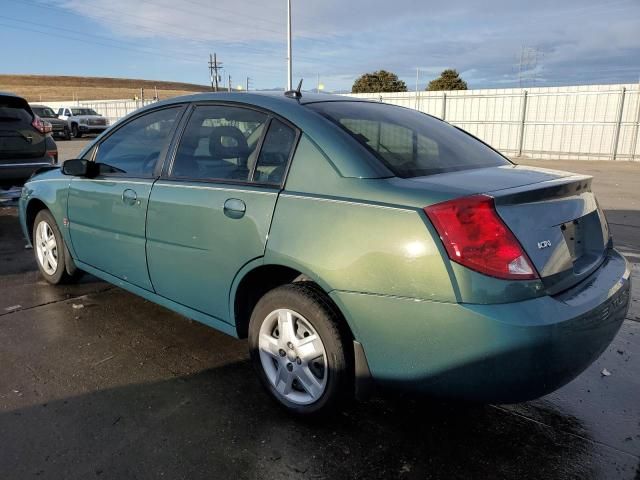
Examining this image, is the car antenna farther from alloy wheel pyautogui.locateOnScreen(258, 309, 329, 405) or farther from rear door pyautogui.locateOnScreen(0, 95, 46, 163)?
rear door pyautogui.locateOnScreen(0, 95, 46, 163)

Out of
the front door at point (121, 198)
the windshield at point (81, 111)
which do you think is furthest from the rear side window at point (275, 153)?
the windshield at point (81, 111)

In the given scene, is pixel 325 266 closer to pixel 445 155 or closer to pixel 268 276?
pixel 268 276

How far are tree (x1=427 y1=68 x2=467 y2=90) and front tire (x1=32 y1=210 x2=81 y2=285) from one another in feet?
133

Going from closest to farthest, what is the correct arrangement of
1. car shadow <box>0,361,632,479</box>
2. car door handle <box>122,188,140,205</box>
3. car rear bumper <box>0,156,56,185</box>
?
1. car shadow <box>0,361,632,479</box>
2. car door handle <box>122,188,140,205</box>
3. car rear bumper <box>0,156,56,185</box>

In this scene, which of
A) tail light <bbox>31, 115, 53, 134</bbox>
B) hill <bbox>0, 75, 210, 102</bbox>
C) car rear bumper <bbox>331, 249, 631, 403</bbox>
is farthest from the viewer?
hill <bbox>0, 75, 210, 102</bbox>

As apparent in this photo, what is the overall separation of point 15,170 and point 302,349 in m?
7.05

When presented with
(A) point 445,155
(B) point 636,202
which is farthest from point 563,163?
(A) point 445,155

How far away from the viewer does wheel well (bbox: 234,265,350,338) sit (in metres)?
2.64

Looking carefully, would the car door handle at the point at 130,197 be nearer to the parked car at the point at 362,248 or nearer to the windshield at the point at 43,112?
the parked car at the point at 362,248

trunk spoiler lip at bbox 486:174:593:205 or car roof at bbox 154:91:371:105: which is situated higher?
car roof at bbox 154:91:371:105

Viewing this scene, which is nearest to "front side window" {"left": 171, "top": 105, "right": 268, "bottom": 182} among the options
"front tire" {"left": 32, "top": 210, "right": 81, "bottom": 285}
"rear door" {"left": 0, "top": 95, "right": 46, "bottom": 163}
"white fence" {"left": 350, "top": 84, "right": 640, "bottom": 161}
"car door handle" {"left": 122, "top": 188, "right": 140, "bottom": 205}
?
"car door handle" {"left": 122, "top": 188, "right": 140, "bottom": 205}

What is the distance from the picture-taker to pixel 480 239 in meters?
2.04

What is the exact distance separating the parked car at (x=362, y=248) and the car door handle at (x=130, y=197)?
14 millimetres

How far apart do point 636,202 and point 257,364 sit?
8.85 meters
